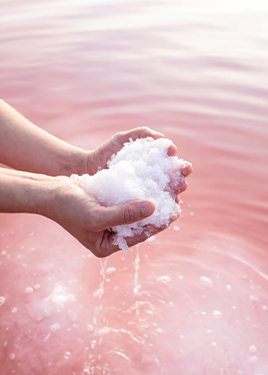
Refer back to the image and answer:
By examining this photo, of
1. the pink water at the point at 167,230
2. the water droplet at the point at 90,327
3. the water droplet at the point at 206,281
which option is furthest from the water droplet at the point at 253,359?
the water droplet at the point at 90,327

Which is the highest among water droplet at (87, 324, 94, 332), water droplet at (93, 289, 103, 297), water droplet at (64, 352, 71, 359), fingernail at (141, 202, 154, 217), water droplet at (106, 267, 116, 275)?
fingernail at (141, 202, 154, 217)

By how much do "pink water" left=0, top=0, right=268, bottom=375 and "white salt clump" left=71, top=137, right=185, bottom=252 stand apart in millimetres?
457

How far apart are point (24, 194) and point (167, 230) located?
0.74 metres

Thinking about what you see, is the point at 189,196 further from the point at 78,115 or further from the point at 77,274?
the point at 78,115

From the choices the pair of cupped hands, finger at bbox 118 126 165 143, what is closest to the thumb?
the pair of cupped hands

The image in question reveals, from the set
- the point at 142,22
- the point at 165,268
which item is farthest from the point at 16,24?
the point at 165,268

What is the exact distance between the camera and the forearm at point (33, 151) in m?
1.25

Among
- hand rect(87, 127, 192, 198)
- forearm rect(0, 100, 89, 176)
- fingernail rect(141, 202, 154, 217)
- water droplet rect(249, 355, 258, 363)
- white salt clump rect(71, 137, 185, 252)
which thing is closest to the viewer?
fingernail rect(141, 202, 154, 217)

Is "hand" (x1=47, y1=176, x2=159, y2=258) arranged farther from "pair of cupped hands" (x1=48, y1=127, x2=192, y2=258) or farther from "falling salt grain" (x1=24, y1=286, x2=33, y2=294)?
"falling salt grain" (x1=24, y1=286, x2=33, y2=294)

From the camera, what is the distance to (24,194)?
3.19 ft

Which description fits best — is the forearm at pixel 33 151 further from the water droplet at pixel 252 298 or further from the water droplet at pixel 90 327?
the water droplet at pixel 252 298

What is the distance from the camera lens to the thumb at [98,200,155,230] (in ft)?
2.65

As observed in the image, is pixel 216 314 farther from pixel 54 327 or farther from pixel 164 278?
pixel 54 327

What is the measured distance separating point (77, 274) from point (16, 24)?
2340 mm
